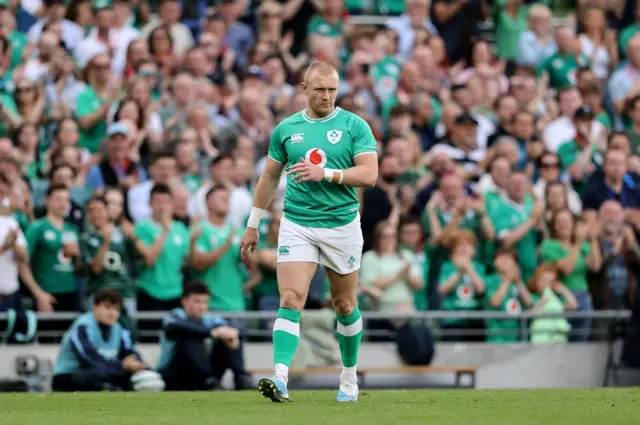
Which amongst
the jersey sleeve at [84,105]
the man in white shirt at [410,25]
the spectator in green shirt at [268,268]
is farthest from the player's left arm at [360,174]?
the man in white shirt at [410,25]

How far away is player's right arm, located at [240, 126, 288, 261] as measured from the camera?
10.4m

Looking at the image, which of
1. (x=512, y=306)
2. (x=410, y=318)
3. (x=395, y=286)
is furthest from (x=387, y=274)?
(x=512, y=306)

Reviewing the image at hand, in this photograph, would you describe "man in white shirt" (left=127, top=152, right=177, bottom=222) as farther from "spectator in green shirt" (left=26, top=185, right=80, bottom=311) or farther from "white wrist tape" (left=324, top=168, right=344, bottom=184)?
"white wrist tape" (left=324, top=168, right=344, bottom=184)

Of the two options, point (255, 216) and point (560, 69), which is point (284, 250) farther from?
point (560, 69)

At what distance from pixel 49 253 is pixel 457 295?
4.59m

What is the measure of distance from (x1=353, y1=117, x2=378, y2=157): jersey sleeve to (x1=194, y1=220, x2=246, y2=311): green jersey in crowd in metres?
5.36

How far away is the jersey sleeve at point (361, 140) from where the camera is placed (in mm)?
10203

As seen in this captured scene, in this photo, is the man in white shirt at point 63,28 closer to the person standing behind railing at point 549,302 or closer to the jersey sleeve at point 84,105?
the jersey sleeve at point 84,105

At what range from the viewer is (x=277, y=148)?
10422 mm

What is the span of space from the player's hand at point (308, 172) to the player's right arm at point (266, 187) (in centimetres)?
59

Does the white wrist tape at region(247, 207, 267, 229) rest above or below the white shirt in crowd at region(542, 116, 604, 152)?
below

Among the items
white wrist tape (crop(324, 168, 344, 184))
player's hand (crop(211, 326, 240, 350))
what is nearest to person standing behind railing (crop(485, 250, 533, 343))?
player's hand (crop(211, 326, 240, 350))

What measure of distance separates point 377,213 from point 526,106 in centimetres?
420

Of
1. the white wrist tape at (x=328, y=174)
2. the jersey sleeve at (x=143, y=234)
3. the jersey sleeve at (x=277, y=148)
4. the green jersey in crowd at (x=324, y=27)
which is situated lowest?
the jersey sleeve at (x=143, y=234)
